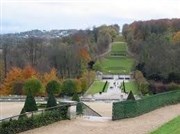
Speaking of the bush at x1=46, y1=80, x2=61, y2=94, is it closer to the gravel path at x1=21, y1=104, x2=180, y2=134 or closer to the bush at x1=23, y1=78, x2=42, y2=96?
the bush at x1=23, y1=78, x2=42, y2=96

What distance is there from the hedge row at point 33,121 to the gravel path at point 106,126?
0.84 feet

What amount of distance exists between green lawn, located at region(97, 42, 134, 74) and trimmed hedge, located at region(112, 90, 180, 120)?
285 ft

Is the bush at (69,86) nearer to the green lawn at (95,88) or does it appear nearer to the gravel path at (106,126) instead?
the green lawn at (95,88)

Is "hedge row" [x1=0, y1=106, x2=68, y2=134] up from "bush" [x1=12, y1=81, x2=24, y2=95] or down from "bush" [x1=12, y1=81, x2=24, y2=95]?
up

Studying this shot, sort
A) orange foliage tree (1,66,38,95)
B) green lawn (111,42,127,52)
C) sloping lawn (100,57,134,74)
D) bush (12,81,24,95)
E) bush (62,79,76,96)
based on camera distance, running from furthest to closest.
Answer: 1. green lawn (111,42,127,52)
2. sloping lawn (100,57,134,74)
3. orange foliage tree (1,66,38,95)
4. bush (12,81,24,95)
5. bush (62,79,76,96)

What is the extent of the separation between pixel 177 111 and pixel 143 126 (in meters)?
A: 6.10

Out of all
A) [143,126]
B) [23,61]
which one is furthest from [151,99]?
[23,61]

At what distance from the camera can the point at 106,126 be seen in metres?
19.5

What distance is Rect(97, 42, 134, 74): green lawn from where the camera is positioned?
12004 cm

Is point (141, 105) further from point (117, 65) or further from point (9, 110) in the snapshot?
point (117, 65)

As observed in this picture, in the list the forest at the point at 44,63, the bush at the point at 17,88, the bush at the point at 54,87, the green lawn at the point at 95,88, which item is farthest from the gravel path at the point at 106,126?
the green lawn at the point at 95,88

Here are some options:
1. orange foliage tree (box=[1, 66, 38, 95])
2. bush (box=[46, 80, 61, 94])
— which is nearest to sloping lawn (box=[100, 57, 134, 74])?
orange foliage tree (box=[1, 66, 38, 95])

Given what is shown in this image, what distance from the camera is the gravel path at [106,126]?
1803cm

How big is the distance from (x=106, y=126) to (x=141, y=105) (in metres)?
4.71
